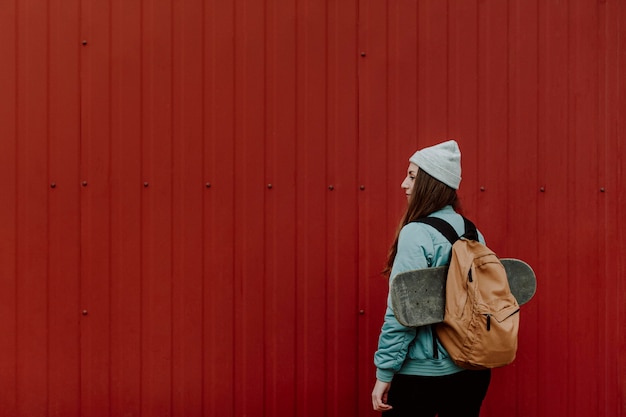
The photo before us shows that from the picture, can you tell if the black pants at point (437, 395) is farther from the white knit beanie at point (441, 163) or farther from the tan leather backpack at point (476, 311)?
the white knit beanie at point (441, 163)

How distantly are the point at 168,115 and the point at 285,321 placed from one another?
45.6 inches

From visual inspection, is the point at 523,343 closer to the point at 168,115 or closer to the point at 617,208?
the point at 617,208

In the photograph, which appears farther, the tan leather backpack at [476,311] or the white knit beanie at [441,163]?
the white knit beanie at [441,163]

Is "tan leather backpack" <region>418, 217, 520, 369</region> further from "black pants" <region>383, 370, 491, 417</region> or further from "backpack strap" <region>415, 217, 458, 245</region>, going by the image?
"black pants" <region>383, 370, 491, 417</region>

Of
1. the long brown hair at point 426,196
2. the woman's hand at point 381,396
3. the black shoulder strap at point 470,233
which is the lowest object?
the woman's hand at point 381,396

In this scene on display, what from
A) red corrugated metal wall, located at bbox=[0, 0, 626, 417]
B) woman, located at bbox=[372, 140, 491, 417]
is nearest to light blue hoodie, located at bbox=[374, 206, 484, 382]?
woman, located at bbox=[372, 140, 491, 417]

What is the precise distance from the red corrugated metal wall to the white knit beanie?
3.07ft

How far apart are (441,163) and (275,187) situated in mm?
1130

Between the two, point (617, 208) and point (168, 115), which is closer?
point (168, 115)

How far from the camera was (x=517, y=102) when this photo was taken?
3482mm

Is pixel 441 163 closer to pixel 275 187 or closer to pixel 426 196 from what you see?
pixel 426 196

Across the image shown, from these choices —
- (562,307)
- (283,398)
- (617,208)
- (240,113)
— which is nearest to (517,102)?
(617,208)

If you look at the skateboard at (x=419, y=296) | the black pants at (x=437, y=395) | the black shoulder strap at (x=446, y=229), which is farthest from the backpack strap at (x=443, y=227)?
the black pants at (x=437, y=395)

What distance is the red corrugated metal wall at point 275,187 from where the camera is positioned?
10.8 ft
